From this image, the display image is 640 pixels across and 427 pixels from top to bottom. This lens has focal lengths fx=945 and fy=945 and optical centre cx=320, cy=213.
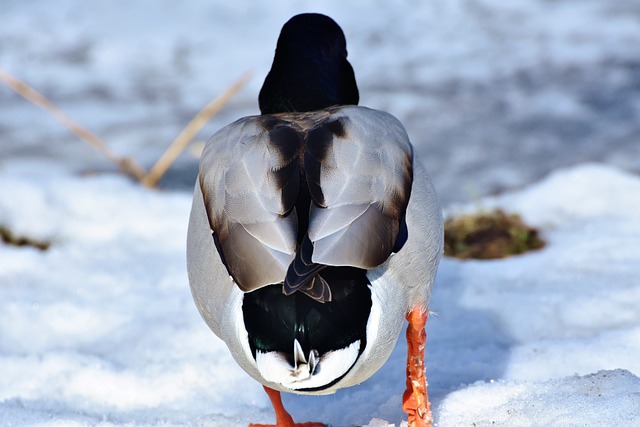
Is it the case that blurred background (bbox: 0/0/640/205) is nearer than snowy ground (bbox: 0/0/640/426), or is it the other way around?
snowy ground (bbox: 0/0/640/426)

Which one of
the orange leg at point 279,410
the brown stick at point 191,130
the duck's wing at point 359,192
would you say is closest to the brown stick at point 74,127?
the brown stick at point 191,130

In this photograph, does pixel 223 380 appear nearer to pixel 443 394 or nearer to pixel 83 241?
pixel 443 394

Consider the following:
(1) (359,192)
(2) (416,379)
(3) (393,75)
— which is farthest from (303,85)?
(3) (393,75)

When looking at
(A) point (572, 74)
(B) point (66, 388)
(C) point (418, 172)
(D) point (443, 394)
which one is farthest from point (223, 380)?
(A) point (572, 74)

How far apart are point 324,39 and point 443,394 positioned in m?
1.48

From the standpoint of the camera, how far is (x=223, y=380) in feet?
12.2

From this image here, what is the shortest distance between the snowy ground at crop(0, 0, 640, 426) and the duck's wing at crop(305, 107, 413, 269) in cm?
77

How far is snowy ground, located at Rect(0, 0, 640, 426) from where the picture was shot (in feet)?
11.5

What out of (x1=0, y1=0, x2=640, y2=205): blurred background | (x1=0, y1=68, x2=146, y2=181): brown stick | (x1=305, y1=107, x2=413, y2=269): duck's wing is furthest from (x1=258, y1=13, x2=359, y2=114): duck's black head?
(x1=0, y1=0, x2=640, y2=205): blurred background

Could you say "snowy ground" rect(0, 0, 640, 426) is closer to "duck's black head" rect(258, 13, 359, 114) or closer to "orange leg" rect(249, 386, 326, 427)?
"orange leg" rect(249, 386, 326, 427)

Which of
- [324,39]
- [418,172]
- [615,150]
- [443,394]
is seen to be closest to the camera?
[418,172]

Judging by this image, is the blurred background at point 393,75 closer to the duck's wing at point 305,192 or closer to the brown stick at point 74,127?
the brown stick at point 74,127

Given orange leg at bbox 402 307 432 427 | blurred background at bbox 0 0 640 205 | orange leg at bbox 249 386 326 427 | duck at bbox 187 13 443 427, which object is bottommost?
blurred background at bbox 0 0 640 205

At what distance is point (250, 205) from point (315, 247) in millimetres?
292
